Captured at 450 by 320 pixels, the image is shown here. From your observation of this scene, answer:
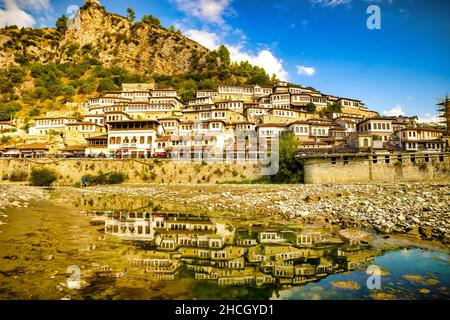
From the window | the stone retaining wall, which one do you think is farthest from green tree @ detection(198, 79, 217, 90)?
the window

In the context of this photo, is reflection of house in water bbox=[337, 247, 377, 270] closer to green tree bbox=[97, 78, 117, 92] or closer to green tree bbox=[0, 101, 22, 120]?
green tree bbox=[0, 101, 22, 120]

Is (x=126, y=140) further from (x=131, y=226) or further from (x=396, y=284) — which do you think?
(x=396, y=284)

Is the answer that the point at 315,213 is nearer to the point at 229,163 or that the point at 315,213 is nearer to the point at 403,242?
the point at 403,242

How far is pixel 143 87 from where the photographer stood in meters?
83.5

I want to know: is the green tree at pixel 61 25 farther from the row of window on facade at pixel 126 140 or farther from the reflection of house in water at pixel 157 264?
the reflection of house in water at pixel 157 264

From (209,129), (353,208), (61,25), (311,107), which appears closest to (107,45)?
(61,25)

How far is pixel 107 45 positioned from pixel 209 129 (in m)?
93.8

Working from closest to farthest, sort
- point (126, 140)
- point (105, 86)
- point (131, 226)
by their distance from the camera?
point (131, 226)
point (126, 140)
point (105, 86)

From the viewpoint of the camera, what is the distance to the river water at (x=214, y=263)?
245 inches

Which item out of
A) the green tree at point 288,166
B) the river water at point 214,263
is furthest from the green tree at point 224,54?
the river water at point 214,263

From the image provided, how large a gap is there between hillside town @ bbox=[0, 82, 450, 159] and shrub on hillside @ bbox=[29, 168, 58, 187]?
171 inches

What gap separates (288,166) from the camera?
116ft

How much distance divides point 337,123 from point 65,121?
61.3 meters
